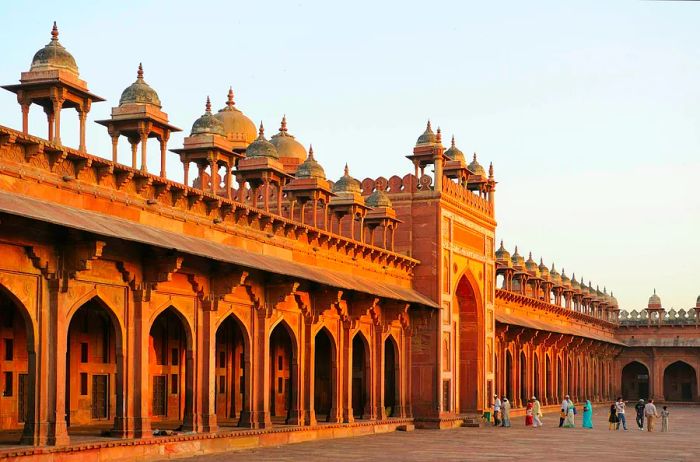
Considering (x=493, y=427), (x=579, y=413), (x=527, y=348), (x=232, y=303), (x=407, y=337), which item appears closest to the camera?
(x=232, y=303)

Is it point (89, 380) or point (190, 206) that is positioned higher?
point (190, 206)

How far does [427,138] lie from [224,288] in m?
14.5

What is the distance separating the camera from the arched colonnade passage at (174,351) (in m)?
17.8

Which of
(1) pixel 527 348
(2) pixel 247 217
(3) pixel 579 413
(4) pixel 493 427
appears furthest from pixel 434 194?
(3) pixel 579 413

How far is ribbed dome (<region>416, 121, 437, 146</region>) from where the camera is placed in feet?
117

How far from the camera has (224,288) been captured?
75.0ft

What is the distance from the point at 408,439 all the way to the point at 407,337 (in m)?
6.30

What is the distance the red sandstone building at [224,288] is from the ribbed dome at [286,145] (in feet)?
0.33

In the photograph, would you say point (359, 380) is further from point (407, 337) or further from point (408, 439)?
point (408, 439)

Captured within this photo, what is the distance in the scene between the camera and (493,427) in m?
36.8

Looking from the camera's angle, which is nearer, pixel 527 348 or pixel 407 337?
pixel 407 337

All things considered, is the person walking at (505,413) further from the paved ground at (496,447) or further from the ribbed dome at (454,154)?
the ribbed dome at (454,154)

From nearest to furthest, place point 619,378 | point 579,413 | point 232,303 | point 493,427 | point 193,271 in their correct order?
point 193,271
point 232,303
point 493,427
point 579,413
point 619,378

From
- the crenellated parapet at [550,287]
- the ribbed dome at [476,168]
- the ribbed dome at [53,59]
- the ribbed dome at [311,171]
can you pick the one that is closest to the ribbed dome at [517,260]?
the crenellated parapet at [550,287]
